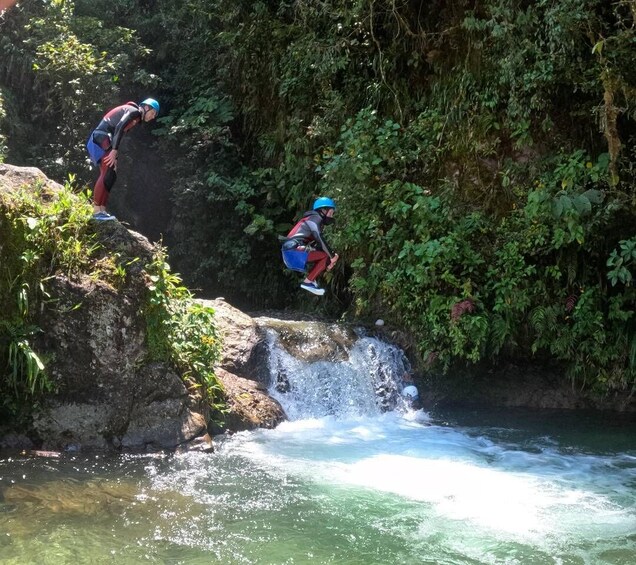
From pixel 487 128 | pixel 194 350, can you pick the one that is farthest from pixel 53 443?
pixel 487 128

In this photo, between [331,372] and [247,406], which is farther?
[331,372]

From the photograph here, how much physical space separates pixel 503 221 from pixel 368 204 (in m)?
2.08

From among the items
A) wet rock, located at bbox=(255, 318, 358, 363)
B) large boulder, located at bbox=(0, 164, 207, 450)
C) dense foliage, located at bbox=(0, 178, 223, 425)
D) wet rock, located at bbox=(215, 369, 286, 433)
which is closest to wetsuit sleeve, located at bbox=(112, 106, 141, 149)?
dense foliage, located at bbox=(0, 178, 223, 425)

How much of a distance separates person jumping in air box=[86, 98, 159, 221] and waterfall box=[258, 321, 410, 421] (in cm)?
313

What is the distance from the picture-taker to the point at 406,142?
10312 millimetres

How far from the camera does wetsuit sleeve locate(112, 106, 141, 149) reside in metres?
7.60

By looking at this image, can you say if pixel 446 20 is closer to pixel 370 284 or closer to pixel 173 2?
pixel 370 284

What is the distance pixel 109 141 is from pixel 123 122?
293mm

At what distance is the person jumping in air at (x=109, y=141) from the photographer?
7.60m

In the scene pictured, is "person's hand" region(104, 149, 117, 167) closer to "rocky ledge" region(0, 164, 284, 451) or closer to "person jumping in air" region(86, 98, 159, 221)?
"person jumping in air" region(86, 98, 159, 221)

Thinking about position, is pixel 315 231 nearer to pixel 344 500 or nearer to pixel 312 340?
pixel 312 340

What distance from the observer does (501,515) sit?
5.45 meters

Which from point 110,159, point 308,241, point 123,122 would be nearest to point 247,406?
point 308,241

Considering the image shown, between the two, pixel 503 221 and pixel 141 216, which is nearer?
pixel 503 221
